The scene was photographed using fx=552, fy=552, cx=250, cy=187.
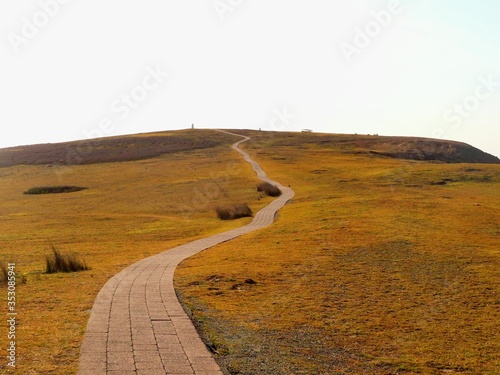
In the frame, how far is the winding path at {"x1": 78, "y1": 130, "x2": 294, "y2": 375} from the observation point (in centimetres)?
742

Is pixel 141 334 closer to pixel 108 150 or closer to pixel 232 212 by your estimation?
pixel 232 212

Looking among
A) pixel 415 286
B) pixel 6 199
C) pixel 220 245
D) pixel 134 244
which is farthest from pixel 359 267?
pixel 6 199

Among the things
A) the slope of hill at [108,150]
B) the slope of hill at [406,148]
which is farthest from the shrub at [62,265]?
the slope of hill at [406,148]

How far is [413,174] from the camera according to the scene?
50.2 meters

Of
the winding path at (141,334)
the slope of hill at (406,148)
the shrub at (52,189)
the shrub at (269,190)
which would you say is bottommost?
the shrub at (52,189)

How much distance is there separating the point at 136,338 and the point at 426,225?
53.2 ft

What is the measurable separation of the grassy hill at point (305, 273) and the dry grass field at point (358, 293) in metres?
0.04

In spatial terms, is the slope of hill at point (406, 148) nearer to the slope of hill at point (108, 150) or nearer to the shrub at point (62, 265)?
the slope of hill at point (108, 150)

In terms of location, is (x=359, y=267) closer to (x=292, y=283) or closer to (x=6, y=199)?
(x=292, y=283)

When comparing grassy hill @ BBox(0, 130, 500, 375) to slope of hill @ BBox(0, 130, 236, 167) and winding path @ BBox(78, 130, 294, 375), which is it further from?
slope of hill @ BBox(0, 130, 236, 167)

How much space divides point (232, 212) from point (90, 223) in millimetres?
8053

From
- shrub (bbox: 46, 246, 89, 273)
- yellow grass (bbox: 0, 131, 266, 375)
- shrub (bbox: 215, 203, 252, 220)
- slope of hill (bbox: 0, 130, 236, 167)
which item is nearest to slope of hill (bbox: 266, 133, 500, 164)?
slope of hill (bbox: 0, 130, 236, 167)

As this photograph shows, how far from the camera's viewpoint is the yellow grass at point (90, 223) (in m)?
9.32

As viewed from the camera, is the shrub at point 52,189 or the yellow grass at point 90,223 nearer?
the yellow grass at point 90,223
